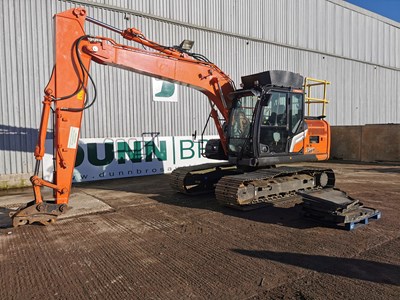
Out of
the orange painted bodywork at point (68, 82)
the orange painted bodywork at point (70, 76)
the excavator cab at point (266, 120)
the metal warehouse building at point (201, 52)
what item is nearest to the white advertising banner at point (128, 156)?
the metal warehouse building at point (201, 52)

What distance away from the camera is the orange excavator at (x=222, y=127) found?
6020mm

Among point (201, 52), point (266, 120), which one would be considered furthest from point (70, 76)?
point (201, 52)

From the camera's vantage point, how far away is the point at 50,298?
3.57 m

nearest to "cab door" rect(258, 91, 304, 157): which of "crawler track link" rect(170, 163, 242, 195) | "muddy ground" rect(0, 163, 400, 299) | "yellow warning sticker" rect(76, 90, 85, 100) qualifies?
"crawler track link" rect(170, 163, 242, 195)

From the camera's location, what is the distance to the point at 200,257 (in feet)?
15.1

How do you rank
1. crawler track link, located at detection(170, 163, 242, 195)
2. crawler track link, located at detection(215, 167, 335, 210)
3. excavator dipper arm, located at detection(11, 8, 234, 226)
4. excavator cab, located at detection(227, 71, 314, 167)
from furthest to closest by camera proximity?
crawler track link, located at detection(170, 163, 242, 195) → excavator cab, located at detection(227, 71, 314, 167) → crawler track link, located at detection(215, 167, 335, 210) → excavator dipper arm, located at detection(11, 8, 234, 226)

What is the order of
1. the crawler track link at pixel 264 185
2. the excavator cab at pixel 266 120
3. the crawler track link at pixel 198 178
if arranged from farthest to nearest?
the crawler track link at pixel 198 178
the excavator cab at pixel 266 120
the crawler track link at pixel 264 185

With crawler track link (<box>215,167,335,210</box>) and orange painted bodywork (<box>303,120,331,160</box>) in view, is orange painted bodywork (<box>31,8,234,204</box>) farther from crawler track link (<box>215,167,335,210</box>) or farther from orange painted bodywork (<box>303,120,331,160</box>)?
orange painted bodywork (<box>303,120,331,160</box>)

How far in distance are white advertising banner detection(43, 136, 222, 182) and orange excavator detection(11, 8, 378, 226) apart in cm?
358

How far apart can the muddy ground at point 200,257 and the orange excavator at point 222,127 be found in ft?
1.50

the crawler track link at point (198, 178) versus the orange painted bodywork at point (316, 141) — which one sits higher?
the orange painted bodywork at point (316, 141)

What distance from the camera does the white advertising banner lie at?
12289 millimetres

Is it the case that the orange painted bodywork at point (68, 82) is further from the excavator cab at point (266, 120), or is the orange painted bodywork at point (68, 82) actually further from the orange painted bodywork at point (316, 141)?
the orange painted bodywork at point (316, 141)

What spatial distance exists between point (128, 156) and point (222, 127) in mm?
6202
